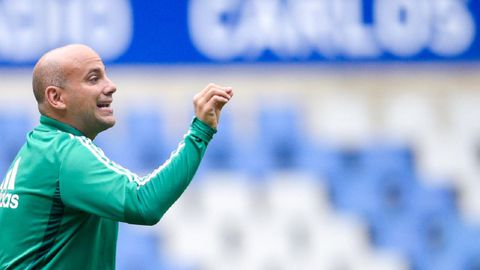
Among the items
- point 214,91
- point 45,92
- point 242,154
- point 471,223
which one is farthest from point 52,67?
→ point 471,223

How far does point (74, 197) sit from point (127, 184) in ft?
0.46

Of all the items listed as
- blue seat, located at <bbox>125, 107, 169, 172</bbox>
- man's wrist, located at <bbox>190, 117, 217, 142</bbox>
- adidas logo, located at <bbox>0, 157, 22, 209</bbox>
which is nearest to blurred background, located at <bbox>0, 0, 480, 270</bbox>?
blue seat, located at <bbox>125, 107, 169, 172</bbox>

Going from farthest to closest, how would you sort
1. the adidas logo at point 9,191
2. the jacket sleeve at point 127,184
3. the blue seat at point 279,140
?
the blue seat at point 279,140 < the adidas logo at point 9,191 < the jacket sleeve at point 127,184

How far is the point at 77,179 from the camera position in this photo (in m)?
2.96

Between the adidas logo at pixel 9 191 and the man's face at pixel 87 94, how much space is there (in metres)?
0.20

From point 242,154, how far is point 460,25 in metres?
1.26

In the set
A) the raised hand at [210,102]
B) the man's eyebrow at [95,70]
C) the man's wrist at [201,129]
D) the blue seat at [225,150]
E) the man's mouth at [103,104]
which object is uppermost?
the blue seat at [225,150]

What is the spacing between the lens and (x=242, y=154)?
593cm

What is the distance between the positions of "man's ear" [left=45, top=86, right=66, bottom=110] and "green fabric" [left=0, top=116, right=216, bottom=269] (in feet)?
0.16

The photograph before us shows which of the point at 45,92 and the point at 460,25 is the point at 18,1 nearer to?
the point at 460,25

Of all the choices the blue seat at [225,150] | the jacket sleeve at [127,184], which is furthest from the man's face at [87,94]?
the blue seat at [225,150]

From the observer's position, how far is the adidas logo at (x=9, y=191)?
3123 millimetres

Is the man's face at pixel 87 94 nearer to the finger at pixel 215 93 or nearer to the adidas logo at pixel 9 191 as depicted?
the adidas logo at pixel 9 191

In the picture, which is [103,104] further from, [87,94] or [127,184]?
[127,184]
